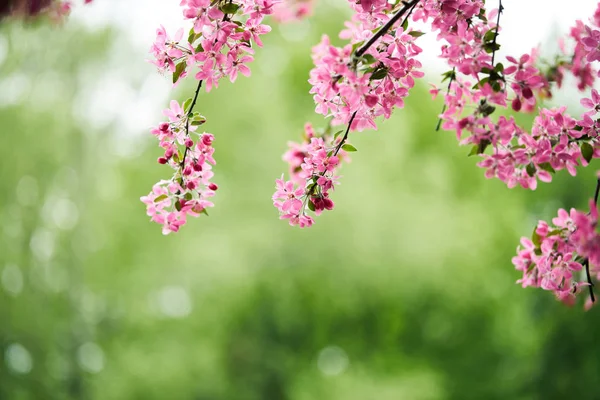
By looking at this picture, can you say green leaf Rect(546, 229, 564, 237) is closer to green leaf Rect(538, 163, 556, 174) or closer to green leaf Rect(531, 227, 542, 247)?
green leaf Rect(531, 227, 542, 247)

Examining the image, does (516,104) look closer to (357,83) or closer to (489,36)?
(489,36)

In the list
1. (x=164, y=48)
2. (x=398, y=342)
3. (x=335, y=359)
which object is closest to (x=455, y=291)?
(x=398, y=342)

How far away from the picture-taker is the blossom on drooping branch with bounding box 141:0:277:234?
1433mm

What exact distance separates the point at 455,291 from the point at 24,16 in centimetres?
604

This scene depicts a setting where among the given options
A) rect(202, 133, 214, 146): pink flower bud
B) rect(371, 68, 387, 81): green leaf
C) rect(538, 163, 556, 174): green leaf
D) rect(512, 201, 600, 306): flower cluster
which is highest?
rect(371, 68, 387, 81): green leaf

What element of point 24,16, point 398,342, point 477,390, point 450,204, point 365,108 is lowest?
point 24,16

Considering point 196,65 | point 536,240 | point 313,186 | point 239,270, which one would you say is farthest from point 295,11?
point 239,270

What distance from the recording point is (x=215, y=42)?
1.46 metres

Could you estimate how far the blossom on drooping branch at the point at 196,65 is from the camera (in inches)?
56.4

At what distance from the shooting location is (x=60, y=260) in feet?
22.0

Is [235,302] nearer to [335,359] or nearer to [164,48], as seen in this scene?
[335,359]

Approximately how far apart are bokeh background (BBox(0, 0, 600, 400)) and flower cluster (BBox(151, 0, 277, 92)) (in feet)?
16.5

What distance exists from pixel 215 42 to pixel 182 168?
1.15ft

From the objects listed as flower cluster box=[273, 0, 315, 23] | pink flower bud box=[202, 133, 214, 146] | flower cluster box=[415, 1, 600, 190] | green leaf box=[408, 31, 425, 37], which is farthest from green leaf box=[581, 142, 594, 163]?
flower cluster box=[273, 0, 315, 23]
